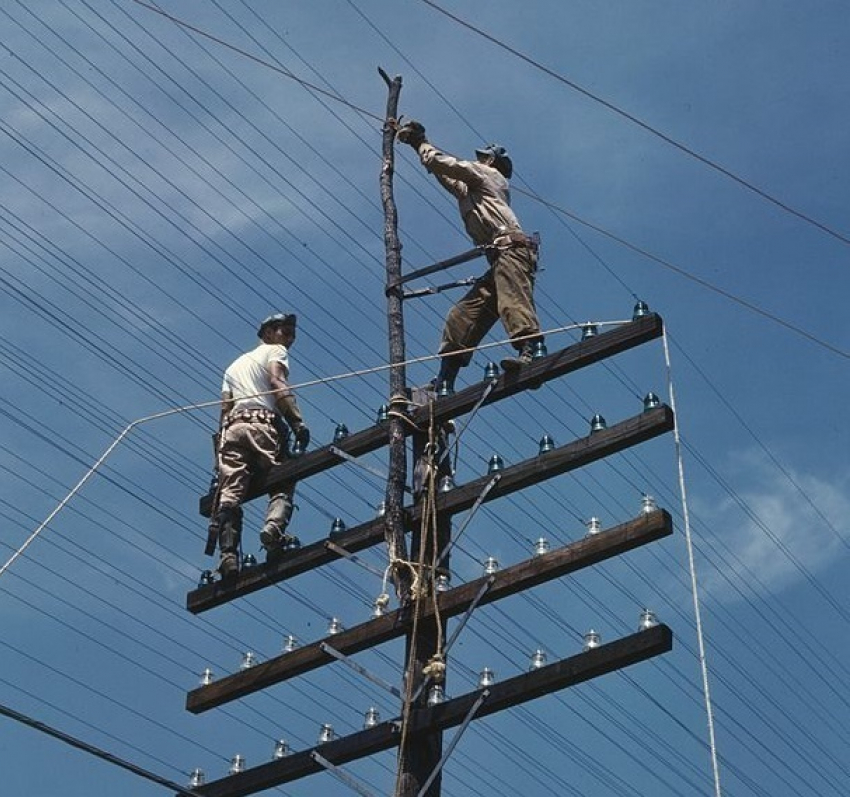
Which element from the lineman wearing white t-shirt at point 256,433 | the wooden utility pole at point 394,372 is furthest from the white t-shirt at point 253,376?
the wooden utility pole at point 394,372

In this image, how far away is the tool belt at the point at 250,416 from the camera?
47.8 feet

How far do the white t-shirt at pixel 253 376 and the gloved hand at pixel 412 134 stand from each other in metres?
1.82

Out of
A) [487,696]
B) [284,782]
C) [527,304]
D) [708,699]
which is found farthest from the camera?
[527,304]

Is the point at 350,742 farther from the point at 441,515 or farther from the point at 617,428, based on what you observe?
the point at 617,428

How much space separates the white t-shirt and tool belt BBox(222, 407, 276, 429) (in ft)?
0.11

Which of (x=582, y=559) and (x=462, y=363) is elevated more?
(x=462, y=363)

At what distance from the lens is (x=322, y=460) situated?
1405cm

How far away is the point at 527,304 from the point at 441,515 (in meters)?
1.70

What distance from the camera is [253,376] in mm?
14820

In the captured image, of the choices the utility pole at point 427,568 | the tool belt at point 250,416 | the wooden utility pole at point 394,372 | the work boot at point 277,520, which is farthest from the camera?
the tool belt at point 250,416

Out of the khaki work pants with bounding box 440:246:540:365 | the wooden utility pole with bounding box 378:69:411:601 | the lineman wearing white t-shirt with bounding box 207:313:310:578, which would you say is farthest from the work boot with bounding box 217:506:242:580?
the khaki work pants with bounding box 440:246:540:365

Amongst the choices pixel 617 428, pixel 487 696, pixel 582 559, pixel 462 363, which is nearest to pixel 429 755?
pixel 487 696

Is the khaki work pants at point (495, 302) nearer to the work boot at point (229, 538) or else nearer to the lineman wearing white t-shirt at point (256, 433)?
the lineman wearing white t-shirt at point (256, 433)

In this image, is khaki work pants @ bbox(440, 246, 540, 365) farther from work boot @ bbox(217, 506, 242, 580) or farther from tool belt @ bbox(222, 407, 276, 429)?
work boot @ bbox(217, 506, 242, 580)
